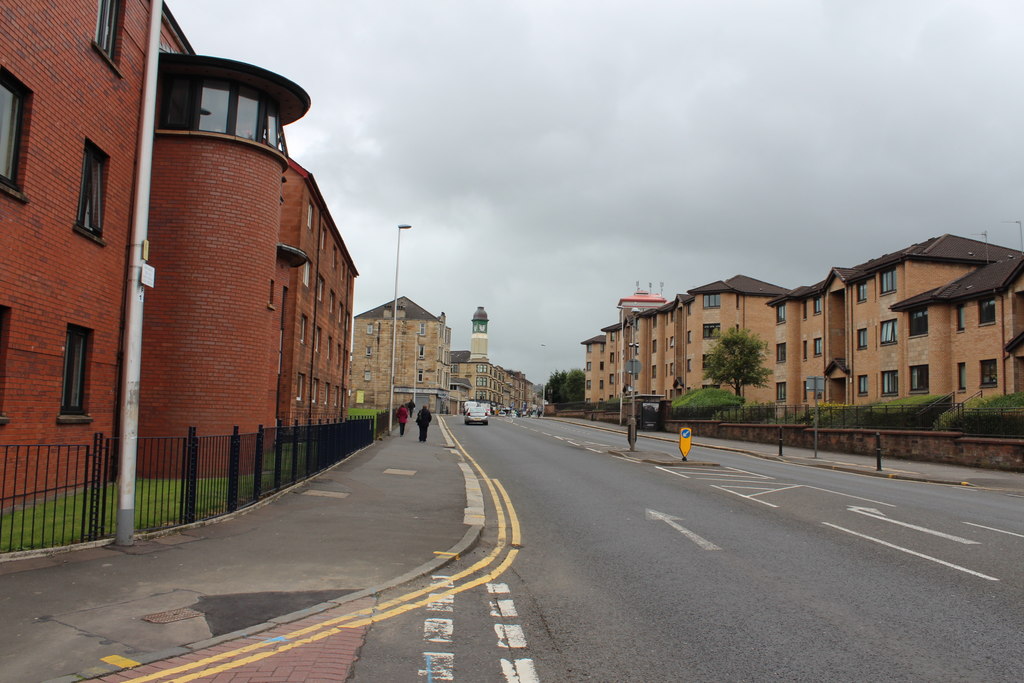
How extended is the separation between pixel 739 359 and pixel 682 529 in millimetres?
42807

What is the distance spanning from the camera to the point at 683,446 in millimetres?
23125

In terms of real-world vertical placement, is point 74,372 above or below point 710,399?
below

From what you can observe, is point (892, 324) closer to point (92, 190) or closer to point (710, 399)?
point (710, 399)

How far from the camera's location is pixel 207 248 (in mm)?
16094

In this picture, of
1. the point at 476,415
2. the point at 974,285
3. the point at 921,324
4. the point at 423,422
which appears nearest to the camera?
the point at 423,422

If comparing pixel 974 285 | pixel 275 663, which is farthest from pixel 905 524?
pixel 974 285

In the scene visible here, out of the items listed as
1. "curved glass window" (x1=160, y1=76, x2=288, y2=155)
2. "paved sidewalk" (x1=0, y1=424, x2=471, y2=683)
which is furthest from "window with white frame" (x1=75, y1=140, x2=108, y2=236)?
"paved sidewalk" (x1=0, y1=424, x2=471, y2=683)

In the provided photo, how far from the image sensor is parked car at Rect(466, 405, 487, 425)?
55809 mm

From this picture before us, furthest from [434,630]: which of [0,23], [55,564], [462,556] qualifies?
[0,23]

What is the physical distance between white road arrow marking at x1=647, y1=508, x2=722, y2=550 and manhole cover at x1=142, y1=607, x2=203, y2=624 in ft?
19.6

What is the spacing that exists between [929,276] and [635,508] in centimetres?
3378

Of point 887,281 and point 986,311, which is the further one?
point 887,281

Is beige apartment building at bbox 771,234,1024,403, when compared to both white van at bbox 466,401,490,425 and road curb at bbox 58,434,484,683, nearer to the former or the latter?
white van at bbox 466,401,490,425

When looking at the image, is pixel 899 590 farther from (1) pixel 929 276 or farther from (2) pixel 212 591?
(1) pixel 929 276
